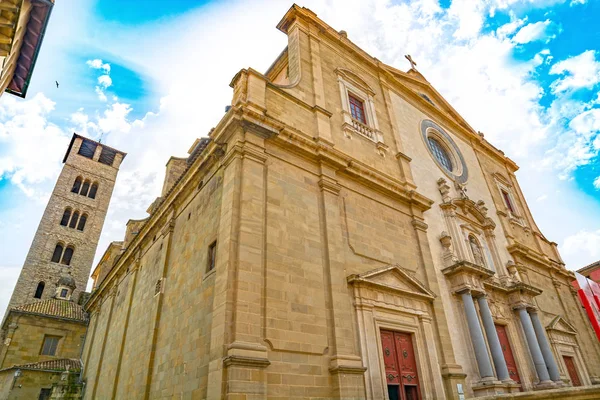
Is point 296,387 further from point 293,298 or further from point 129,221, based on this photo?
point 129,221

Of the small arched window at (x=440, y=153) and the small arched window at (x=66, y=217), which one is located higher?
the small arched window at (x=66, y=217)

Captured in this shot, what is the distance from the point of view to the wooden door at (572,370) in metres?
15.5

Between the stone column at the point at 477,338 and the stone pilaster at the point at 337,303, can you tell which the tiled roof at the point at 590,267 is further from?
the stone pilaster at the point at 337,303

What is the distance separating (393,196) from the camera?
501 inches

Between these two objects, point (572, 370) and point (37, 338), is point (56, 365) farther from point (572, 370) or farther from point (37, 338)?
point (572, 370)

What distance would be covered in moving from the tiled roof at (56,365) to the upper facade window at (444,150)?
958 inches

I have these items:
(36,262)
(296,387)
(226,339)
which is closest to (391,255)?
(296,387)

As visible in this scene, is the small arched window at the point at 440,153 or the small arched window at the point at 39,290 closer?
the small arched window at the point at 440,153

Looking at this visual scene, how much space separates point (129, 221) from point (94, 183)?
24144mm

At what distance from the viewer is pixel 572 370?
1584 cm

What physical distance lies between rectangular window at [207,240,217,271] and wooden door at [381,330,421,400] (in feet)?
15.4

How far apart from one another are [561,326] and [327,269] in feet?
46.0

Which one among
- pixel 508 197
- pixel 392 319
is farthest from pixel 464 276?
pixel 508 197

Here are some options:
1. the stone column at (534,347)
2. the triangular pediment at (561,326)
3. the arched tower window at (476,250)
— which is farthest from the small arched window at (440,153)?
the triangular pediment at (561,326)
